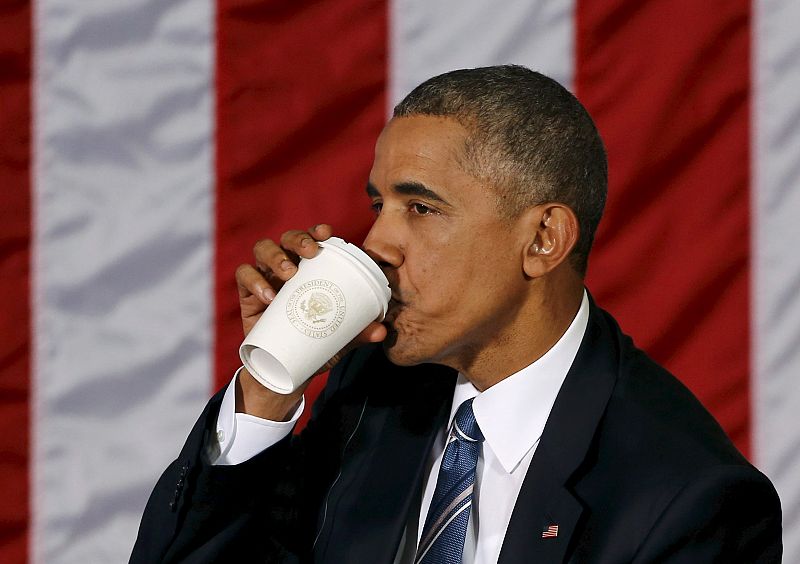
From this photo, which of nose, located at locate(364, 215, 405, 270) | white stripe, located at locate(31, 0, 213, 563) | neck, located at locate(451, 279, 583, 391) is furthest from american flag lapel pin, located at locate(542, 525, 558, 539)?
white stripe, located at locate(31, 0, 213, 563)

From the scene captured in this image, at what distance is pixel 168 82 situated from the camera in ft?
6.22

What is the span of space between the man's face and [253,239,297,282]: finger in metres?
0.09

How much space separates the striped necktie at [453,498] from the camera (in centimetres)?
125

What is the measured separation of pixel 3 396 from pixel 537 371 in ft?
3.27

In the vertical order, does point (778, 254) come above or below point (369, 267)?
below

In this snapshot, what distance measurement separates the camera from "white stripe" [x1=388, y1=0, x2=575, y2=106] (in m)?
1.89

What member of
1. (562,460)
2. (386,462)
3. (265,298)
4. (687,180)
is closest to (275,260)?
(265,298)

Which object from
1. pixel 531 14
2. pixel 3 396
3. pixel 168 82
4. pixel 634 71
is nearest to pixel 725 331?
pixel 634 71

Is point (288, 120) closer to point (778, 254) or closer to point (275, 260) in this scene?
point (275, 260)

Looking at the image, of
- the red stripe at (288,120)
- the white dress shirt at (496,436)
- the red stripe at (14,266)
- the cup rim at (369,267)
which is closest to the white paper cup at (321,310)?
the cup rim at (369,267)

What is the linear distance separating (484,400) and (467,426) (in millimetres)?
41

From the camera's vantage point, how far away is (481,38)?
74.5 inches

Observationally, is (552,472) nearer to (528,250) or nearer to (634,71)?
(528,250)

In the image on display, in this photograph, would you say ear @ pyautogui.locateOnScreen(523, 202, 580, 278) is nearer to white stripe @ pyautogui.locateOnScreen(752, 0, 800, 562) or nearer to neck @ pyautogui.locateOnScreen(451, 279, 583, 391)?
neck @ pyautogui.locateOnScreen(451, 279, 583, 391)
